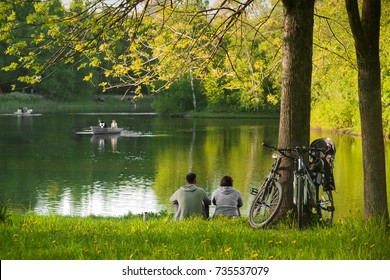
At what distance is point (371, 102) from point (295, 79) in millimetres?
1185

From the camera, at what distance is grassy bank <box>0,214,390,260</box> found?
7.38 metres

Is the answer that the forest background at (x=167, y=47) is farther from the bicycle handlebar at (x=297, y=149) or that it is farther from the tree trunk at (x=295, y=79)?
the bicycle handlebar at (x=297, y=149)

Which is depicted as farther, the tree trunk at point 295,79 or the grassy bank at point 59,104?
the grassy bank at point 59,104

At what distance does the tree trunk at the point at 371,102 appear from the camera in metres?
10.5

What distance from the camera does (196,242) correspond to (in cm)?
824

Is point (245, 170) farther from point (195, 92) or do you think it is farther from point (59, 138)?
point (195, 92)

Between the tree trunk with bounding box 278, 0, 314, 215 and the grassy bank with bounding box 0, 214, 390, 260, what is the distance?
42.2 inches

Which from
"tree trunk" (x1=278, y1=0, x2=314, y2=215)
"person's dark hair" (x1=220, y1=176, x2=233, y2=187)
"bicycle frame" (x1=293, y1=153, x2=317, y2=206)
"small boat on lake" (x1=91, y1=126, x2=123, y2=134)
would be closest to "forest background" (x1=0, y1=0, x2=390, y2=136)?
"tree trunk" (x1=278, y1=0, x2=314, y2=215)

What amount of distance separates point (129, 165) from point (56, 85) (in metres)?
71.4

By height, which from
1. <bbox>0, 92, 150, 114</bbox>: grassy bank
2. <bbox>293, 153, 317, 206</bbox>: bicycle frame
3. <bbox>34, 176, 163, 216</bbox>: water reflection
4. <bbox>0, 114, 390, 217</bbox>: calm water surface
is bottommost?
<bbox>34, 176, 163, 216</bbox>: water reflection

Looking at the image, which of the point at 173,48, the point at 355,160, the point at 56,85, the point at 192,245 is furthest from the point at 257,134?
the point at 56,85

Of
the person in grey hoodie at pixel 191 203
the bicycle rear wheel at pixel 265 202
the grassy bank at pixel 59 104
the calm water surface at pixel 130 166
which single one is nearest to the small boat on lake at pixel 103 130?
the calm water surface at pixel 130 166

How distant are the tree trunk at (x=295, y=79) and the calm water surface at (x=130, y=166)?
1691mm

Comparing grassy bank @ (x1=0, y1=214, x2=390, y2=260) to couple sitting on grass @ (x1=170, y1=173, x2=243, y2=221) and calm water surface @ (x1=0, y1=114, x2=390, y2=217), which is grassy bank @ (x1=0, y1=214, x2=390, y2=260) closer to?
couple sitting on grass @ (x1=170, y1=173, x2=243, y2=221)
